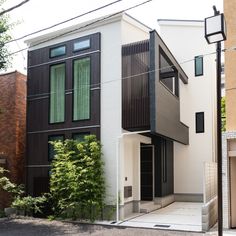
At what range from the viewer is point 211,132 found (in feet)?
60.4

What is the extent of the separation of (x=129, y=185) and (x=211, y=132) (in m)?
Answer: 6.23

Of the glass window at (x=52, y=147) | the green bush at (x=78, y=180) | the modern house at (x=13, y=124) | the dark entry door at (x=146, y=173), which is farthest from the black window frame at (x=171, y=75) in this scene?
the modern house at (x=13, y=124)

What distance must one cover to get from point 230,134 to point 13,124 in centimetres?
931

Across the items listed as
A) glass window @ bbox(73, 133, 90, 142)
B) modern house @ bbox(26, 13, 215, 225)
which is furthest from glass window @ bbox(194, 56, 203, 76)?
glass window @ bbox(73, 133, 90, 142)

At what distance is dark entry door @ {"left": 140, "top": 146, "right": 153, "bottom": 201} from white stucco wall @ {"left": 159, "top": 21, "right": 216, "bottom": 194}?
8.04ft

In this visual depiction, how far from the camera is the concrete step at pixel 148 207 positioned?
14.5 metres

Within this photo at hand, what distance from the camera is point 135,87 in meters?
13.5

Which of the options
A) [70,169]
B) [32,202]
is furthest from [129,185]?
[32,202]

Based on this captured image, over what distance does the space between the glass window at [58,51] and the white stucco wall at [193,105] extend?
21.8ft

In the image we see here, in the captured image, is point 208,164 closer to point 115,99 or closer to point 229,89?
point 229,89

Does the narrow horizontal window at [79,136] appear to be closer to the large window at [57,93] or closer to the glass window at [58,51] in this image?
the large window at [57,93]

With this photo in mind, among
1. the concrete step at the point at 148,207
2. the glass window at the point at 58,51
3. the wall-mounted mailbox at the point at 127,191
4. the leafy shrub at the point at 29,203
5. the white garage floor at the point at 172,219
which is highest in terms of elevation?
the glass window at the point at 58,51

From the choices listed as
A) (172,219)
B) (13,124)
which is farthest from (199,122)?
(13,124)

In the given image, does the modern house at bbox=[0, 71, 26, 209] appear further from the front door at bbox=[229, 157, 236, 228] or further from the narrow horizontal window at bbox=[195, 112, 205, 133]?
the front door at bbox=[229, 157, 236, 228]
